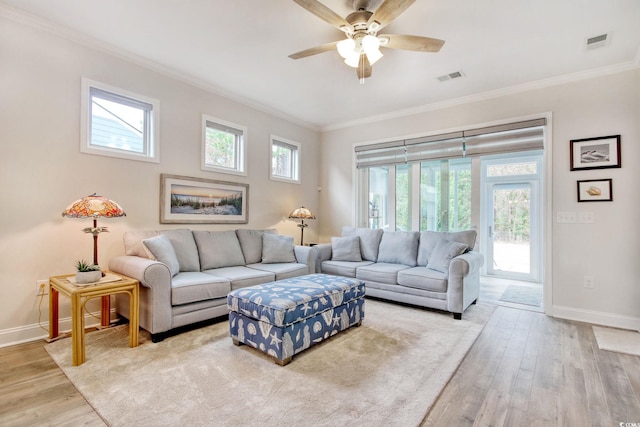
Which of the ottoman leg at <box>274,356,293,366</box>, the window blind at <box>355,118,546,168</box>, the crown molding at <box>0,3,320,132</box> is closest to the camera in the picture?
the ottoman leg at <box>274,356,293,366</box>

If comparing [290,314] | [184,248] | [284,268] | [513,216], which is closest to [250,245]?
[284,268]

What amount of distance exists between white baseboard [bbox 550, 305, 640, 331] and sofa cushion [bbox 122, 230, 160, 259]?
453cm

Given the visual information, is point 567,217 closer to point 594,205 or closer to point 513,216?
point 594,205

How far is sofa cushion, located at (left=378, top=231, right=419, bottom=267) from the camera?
4203mm

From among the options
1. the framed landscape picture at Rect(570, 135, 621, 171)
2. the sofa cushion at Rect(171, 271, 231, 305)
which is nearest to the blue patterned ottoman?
the sofa cushion at Rect(171, 271, 231, 305)

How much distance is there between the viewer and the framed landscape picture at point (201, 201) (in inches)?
145

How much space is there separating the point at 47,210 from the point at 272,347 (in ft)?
7.95

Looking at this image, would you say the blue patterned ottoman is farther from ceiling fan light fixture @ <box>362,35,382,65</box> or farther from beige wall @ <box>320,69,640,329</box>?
beige wall @ <box>320,69,640,329</box>

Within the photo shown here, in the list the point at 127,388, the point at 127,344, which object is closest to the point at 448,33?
the point at 127,388

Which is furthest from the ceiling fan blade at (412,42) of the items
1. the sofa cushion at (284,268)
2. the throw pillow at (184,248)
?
the throw pillow at (184,248)

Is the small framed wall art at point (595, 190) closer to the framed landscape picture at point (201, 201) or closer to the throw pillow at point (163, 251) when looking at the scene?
the framed landscape picture at point (201, 201)

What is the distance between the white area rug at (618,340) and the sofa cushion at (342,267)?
2.51 meters

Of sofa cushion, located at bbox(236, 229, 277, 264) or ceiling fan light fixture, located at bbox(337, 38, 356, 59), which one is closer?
ceiling fan light fixture, located at bbox(337, 38, 356, 59)

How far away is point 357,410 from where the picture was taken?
5.87ft
